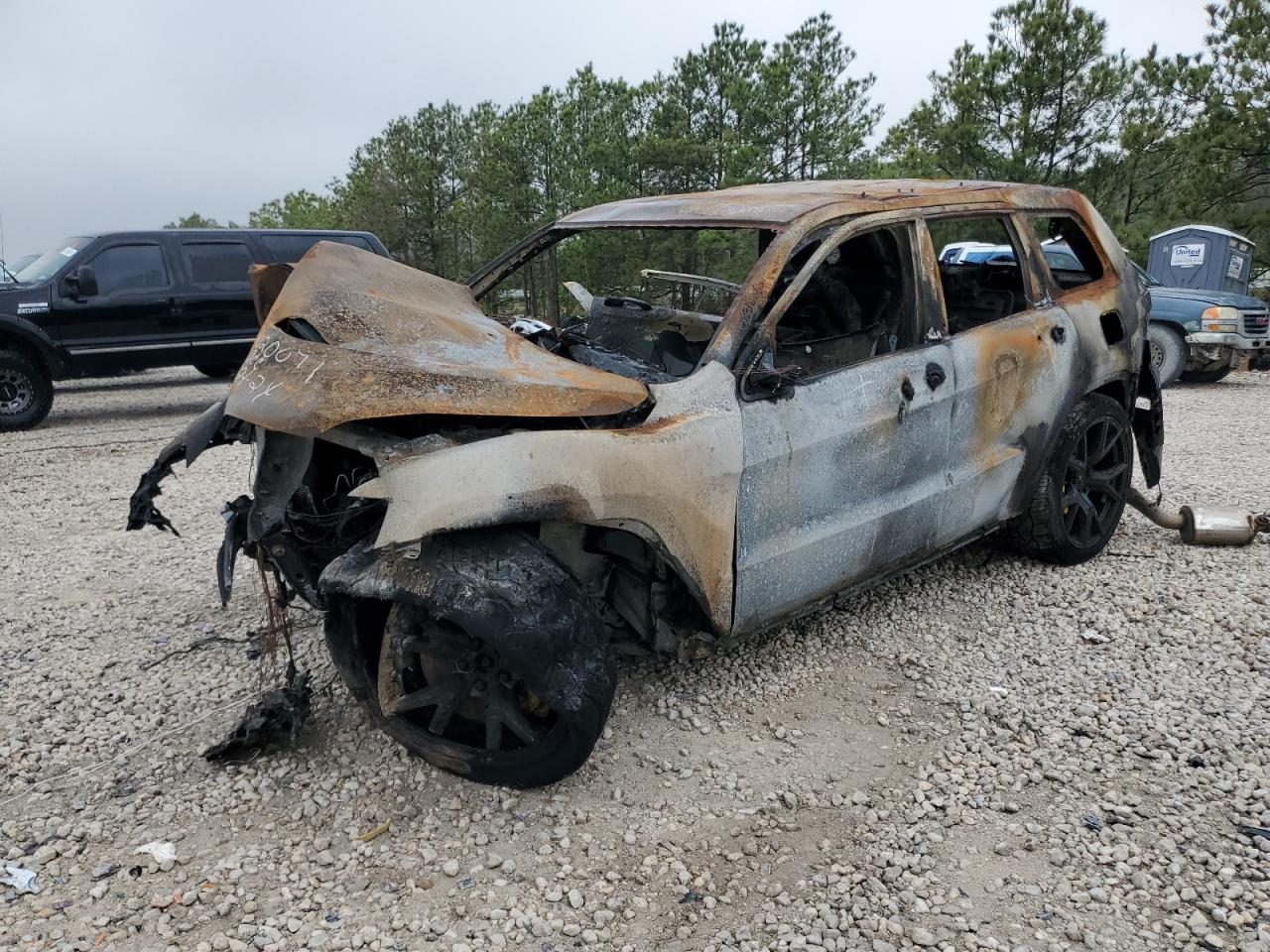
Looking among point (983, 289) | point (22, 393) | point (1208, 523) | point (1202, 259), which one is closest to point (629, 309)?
point (983, 289)

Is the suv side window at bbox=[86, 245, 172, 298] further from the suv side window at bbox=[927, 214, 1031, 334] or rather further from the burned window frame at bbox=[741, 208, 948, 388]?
the burned window frame at bbox=[741, 208, 948, 388]

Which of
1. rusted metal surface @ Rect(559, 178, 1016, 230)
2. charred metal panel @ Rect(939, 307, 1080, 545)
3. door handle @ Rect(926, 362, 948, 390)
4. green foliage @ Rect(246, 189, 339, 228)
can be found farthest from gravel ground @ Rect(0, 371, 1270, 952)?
green foliage @ Rect(246, 189, 339, 228)

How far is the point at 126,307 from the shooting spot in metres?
9.37

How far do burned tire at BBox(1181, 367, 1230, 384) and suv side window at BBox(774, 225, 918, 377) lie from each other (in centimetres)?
919

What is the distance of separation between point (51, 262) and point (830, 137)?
10499 mm

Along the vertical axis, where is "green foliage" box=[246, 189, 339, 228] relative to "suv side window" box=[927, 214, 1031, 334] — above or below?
above

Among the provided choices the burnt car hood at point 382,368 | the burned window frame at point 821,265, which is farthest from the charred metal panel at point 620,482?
the burned window frame at point 821,265

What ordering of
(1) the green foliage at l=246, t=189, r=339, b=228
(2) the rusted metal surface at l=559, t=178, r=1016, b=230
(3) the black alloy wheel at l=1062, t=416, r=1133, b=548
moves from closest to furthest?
(2) the rusted metal surface at l=559, t=178, r=1016, b=230, (3) the black alloy wheel at l=1062, t=416, r=1133, b=548, (1) the green foliage at l=246, t=189, r=339, b=228

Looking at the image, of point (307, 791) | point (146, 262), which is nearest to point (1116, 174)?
point (146, 262)

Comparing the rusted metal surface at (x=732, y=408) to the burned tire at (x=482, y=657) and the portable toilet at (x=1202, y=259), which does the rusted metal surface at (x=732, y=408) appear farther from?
the portable toilet at (x=1202, y=259)

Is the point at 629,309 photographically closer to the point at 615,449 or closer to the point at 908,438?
the point at 908,438

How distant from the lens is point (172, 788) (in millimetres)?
2979

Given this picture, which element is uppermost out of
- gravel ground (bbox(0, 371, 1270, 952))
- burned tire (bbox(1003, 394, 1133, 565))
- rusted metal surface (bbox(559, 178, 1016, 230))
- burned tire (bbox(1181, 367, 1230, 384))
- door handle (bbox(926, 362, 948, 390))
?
rusted metal surface (bbox(559, 178, 1016, 230))

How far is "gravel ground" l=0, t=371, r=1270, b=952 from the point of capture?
2416 mm
